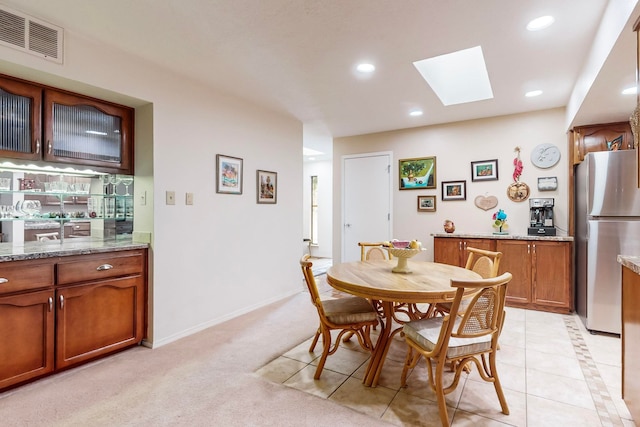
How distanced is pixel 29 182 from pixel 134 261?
0.96 m

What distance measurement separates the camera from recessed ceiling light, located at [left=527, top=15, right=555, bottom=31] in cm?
212

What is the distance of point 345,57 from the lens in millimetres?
2672

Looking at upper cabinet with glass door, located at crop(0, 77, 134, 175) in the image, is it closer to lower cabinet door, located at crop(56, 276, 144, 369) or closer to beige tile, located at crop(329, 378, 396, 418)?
lower cabinet door, located at crop(56, 276, 144, 369)

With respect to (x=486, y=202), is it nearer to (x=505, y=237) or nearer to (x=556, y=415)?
(x=505, y=237)

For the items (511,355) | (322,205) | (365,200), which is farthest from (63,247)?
(322,205)

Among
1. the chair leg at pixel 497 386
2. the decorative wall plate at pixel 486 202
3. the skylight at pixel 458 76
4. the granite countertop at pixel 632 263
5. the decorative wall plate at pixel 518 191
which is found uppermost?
the skylight at pixel 458 76

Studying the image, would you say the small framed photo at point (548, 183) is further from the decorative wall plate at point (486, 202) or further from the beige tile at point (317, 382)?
the beige tile at point (317, 382)

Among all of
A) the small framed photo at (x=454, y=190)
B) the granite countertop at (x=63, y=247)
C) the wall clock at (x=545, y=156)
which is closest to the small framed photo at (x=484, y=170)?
the small framed photo at (x=454, y=190)

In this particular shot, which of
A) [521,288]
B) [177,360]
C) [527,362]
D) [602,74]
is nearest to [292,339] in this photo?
[177,360]

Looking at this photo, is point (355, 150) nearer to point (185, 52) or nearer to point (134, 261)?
point (185, 52)

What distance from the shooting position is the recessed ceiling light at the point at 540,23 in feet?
6.97

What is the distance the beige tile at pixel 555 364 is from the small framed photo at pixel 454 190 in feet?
7.72

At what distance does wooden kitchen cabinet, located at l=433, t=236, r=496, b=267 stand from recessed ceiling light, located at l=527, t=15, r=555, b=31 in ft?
7.90

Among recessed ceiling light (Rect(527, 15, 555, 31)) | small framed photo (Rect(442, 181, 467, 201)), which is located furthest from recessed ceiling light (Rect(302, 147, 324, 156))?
recessed ceiling light (Rect(527, 15, 555, 31))
